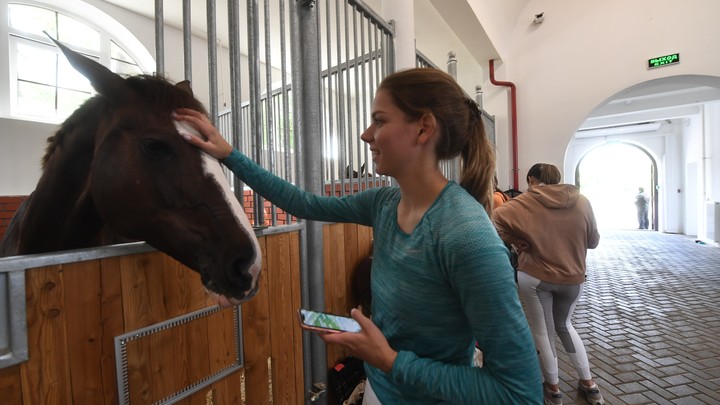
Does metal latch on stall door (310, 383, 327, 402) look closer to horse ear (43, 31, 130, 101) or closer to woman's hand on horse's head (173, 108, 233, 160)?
woman's hand on horse's head (173, 108, 233, 160)

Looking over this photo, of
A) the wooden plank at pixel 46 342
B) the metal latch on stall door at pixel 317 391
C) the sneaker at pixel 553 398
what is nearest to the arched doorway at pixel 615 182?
the sneaker at pixel 553 398

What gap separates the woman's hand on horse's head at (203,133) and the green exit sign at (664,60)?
21.8ft

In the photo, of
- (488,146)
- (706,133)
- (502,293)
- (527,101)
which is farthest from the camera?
(706,133)

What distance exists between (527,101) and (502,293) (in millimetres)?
6459

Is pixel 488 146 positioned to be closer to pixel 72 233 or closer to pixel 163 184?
pixel 163 184

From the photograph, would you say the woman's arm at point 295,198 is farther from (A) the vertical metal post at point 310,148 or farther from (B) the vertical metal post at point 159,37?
A: (A) the vertical metal post at point 310,148

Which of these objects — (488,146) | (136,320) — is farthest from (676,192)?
(136,320)

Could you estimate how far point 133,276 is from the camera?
1027 mm

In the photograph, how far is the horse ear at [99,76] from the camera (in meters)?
0.85

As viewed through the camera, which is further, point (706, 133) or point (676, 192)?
point (676, 192)

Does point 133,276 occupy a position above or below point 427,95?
below

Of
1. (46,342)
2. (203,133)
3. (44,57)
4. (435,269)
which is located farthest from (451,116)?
(44,57)

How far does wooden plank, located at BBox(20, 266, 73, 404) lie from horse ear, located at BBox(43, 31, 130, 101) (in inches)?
19.4

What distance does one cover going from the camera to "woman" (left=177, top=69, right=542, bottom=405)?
68cm
